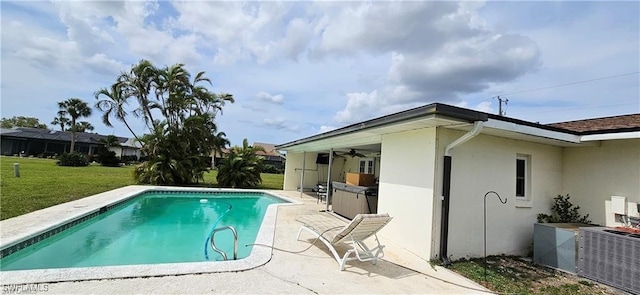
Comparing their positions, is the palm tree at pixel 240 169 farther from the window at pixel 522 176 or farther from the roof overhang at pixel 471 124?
the window at pixel 522 176

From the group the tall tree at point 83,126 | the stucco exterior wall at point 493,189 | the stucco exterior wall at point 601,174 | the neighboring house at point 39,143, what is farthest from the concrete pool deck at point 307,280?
the tall tree at point 83,126

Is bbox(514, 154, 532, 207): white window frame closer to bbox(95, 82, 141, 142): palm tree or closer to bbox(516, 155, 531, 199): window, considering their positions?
bbox(516, 155, 531, 199): window

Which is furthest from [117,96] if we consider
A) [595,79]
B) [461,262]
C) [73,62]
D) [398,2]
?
[595,79]

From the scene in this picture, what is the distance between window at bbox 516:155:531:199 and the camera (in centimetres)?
768

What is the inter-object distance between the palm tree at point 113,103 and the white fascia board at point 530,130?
2286cm

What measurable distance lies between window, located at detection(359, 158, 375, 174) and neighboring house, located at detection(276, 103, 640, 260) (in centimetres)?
939

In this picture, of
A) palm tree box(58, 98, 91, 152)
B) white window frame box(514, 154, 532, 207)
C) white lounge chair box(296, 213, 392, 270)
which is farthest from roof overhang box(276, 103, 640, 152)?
palm tree box(58, 98, 91, 152)

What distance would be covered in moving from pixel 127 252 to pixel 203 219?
15.1 ft

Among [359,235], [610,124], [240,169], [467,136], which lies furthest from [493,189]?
[240,169]

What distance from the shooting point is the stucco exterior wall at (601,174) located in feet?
21.9

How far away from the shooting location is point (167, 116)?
22500 millimetres

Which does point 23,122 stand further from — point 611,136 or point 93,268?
point 611,136

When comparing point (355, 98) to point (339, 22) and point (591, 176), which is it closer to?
point (339, 22)

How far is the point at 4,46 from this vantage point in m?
10.5
